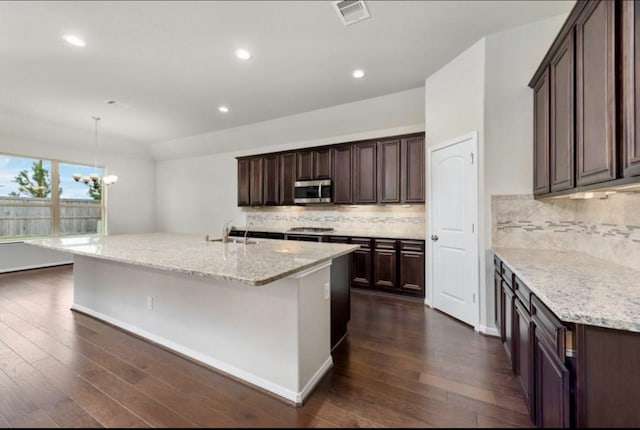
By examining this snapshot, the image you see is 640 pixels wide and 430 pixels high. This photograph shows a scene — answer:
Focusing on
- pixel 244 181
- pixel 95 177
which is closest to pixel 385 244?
pixel 244 181

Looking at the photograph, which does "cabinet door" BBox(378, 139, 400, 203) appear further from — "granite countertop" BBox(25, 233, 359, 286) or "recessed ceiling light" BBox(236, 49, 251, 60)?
"recessed ceiling light" BBox(236, 49, 251, 60)

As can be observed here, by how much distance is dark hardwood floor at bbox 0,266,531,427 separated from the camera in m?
1.62

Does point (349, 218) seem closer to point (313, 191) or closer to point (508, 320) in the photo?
point (313, 191)

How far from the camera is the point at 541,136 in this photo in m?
2.35

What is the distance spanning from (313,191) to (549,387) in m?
3.97

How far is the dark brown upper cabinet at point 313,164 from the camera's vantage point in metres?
4.81

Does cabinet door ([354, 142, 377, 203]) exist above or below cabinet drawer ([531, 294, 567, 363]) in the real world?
above

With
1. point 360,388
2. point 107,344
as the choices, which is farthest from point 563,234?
point 107,344

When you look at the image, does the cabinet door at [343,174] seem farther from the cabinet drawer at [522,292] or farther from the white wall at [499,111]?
the cabinet drawer at [522,292]

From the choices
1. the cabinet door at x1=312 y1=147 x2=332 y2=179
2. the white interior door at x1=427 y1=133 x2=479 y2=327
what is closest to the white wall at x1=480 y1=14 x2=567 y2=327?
the white interior door at x1=427 y1=133 x2=479 y2=327

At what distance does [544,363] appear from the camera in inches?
51.5

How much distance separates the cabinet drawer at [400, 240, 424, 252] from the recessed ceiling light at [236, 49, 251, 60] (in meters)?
2.98

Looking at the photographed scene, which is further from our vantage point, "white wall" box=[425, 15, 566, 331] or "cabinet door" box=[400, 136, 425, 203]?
"cabinet door" box=[400, 136, 425, 203]

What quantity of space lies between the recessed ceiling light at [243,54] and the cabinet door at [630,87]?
2.85m
